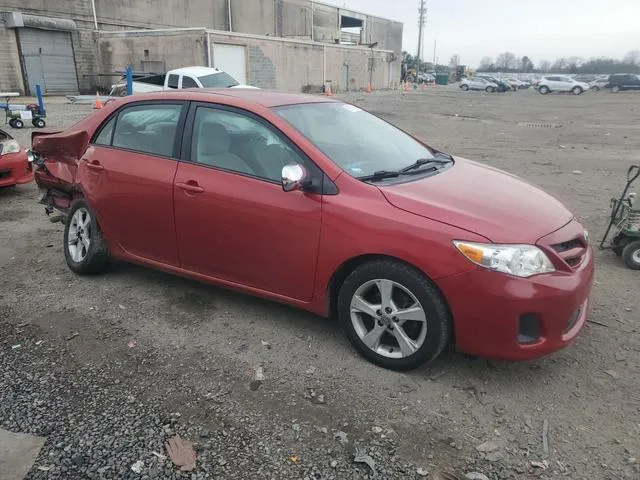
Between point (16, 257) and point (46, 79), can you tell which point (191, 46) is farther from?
point (16, 257)

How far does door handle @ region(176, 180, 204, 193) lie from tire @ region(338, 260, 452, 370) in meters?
1.27

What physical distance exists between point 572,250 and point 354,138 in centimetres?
169

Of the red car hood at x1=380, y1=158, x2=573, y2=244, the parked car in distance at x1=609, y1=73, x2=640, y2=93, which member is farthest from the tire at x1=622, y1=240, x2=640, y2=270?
the parked car in distance at x1=609, y1=73, x2=640, y2=93

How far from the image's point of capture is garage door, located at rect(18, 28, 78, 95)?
28953 millimetres

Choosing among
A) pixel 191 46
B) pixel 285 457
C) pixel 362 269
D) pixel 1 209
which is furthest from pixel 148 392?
pixel 191 46

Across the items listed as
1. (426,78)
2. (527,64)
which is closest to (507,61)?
(527,64)

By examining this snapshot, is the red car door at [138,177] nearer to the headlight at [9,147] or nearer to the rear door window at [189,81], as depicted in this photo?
the headlight at [9,147]

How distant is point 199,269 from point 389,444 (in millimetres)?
1975

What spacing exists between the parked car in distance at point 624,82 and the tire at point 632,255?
5522cm

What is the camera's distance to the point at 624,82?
51.6 m

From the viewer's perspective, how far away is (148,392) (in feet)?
10.0

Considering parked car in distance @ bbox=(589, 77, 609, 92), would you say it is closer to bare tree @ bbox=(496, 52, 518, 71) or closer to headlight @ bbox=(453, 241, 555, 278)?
headlight @ bbox=(453, 241, 555, 278)

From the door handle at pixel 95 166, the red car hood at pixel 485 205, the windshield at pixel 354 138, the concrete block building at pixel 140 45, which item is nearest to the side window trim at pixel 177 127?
the door handle at pixel 95 166

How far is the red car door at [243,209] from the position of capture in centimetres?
343
